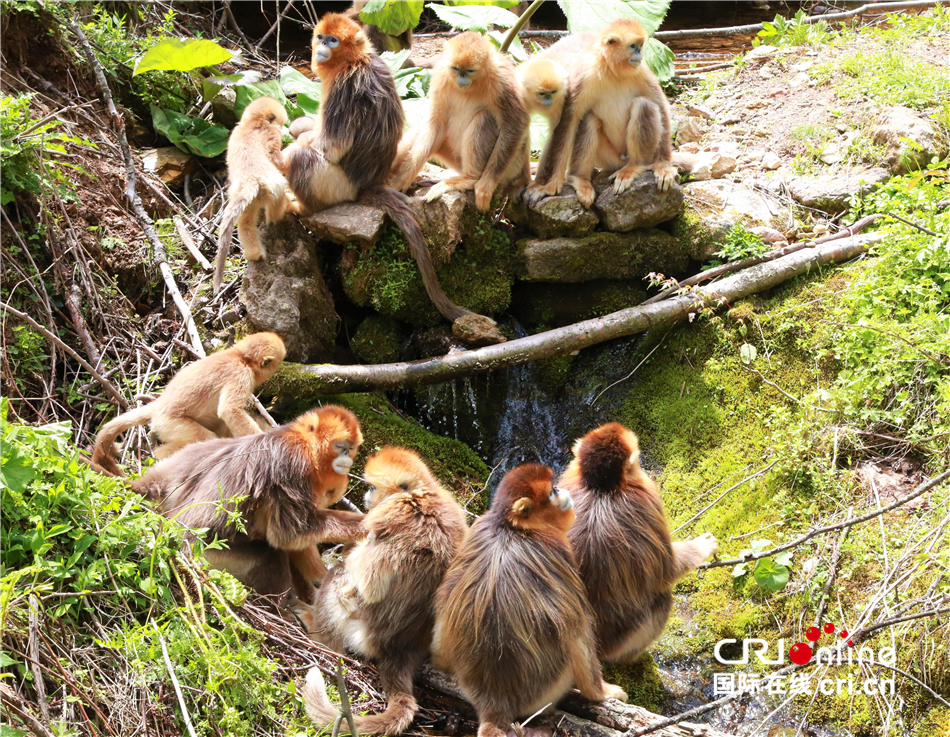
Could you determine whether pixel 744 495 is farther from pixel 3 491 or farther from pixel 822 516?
pixel 3 491

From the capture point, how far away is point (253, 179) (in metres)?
5.26

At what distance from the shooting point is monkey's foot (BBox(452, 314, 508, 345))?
19.2 feet

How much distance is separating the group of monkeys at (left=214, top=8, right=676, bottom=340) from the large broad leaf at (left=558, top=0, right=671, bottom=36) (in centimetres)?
53

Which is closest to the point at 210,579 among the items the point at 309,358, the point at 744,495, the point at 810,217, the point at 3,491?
the point at 3,491

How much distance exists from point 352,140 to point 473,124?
0.93m

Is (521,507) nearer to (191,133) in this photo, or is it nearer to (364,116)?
(364,116)

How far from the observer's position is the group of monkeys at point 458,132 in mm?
5602

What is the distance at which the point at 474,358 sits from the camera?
18.9 feet

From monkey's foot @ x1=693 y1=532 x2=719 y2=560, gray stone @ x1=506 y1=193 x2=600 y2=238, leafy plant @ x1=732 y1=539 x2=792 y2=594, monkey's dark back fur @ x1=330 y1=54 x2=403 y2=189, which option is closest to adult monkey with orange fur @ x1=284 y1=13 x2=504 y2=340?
monkey's dark back fur @ x1=330 y1=54 x2=403 y2=189

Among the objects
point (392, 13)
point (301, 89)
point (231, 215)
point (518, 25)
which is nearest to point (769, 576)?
point (231, 215)

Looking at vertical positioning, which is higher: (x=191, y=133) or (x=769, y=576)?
(x=191, y=133)

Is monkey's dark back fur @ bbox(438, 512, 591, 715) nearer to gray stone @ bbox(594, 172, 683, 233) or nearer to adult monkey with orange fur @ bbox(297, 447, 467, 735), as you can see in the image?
adult monkey with orange fur @ bbox(297, 447, 467, 735)

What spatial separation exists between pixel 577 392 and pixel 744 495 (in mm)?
1675

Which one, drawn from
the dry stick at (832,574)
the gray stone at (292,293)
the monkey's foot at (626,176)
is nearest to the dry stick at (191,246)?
the gray stone at (292,293)
